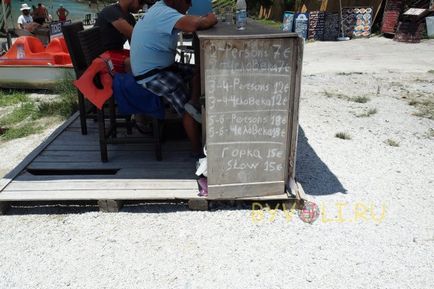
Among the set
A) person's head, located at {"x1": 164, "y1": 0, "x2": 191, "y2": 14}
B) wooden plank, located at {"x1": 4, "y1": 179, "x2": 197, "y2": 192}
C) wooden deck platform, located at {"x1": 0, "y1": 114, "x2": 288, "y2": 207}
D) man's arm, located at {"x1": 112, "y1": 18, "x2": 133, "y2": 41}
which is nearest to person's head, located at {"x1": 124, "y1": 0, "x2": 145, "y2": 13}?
man's arm, located at {"x1": 112, "y1": 18, "x2": 133, "y2": 41}

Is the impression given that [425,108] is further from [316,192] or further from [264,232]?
[264,232]

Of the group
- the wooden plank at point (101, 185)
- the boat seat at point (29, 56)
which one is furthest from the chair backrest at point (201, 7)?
the boat seat at point (29, 56)

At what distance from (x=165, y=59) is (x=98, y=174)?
4.23 feet

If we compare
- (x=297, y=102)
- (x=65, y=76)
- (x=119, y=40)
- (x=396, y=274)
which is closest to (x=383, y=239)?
(x=396, y=274)

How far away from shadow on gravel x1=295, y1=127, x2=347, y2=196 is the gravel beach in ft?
0.04

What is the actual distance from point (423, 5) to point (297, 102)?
49.3 ft

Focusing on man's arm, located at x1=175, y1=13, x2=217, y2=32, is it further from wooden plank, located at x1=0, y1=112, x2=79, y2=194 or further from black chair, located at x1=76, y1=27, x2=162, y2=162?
wooden plank, located at x1=0, y1=112, x2=79, y2=194

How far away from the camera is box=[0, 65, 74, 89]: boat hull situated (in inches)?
309

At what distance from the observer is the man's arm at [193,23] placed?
11.4ft

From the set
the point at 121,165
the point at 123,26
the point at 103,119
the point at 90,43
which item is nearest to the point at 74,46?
the point at 90,43

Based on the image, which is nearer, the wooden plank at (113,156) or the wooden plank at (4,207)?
the wooden plank at (4,207)

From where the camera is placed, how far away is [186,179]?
386 cm

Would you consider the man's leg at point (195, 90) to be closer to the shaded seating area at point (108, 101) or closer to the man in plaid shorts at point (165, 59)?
the man in plaid shorts at point (165, 59)

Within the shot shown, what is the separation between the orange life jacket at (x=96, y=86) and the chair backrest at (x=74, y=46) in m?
0.89
